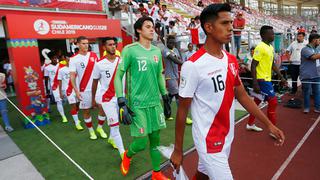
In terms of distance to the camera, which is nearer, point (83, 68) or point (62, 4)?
point (83, 68)

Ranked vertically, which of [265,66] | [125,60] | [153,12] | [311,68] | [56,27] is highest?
[153,12]

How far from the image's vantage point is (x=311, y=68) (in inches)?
261

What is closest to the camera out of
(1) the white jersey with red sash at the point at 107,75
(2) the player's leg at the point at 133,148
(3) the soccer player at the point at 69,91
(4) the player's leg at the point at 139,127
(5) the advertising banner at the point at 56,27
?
(4) the player's leg at the point at 139,127

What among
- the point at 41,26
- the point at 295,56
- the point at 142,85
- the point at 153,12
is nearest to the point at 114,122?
the point at 142,85

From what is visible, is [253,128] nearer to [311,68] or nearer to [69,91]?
[311,68]

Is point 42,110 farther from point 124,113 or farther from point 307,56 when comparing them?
point 307,56

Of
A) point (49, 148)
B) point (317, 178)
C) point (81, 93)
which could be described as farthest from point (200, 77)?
point (49, 148)

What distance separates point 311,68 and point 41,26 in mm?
7237

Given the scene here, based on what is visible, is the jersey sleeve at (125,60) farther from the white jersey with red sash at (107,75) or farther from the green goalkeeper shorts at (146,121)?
the white jersey with red sash at (107,75)

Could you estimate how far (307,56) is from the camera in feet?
21.5

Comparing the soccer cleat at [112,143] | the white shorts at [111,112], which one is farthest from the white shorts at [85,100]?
the white shorts at [111,112]

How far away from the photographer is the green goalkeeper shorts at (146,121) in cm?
336

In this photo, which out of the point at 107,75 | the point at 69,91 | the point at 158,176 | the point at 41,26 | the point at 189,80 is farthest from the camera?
the point at 41,26

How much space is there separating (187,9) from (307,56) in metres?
16.7
